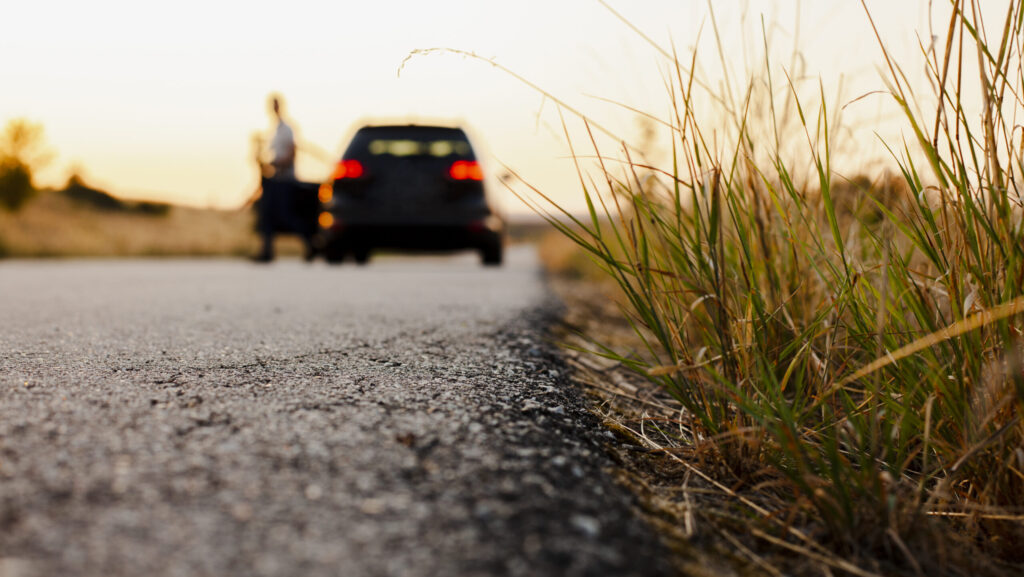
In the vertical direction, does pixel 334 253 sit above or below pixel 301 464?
above

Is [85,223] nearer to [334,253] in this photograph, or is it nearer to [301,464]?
[334,253]

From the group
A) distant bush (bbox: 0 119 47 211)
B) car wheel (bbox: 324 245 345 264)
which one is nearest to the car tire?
car wheel (bbox: 324 245 345 264)

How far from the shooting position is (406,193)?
752cm

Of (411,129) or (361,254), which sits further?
(361,254)

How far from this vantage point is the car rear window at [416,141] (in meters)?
7.60

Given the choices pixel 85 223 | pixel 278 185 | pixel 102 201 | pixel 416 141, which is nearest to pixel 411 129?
pixel 416 141

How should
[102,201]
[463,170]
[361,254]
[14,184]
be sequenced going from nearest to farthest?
[463,170] < [361,254] < [14,184] < [102,201]

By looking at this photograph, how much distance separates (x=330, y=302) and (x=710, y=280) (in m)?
2.36

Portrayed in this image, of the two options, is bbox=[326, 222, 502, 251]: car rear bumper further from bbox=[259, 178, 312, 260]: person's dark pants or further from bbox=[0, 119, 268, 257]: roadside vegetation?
bbox=[0, 119, 268, 257]: roadside vegetation

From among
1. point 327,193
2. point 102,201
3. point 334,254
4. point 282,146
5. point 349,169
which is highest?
point 102,201

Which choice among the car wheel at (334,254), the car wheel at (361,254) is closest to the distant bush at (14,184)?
the car wheel at (361,254)

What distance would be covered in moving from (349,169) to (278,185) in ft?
4.59

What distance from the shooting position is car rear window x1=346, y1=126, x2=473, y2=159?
299 inches

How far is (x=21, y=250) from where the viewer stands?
1101 cm
